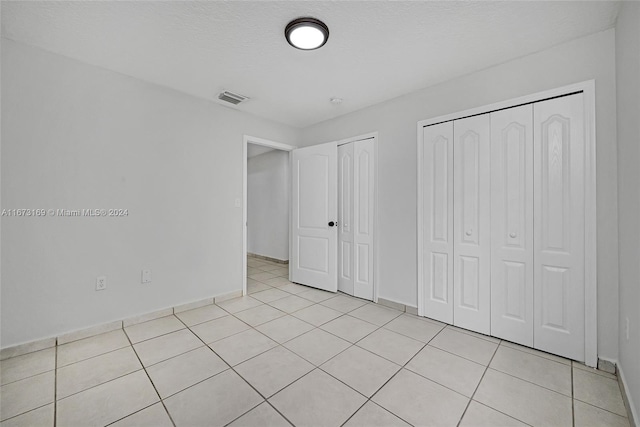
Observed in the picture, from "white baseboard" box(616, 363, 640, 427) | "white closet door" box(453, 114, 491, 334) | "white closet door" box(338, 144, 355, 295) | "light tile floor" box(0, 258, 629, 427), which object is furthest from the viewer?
"white closet door" box(338, 144, 355, 295)

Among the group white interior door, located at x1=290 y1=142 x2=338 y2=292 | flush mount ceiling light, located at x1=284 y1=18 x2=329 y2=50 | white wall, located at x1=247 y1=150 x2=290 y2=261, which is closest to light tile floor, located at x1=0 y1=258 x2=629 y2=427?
white interior door, located at x1=290 y1=142 x2=338 y2=292

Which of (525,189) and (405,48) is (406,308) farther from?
(405,48)

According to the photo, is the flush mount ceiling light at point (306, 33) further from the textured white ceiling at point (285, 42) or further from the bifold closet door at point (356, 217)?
the bifold closet door at point (356, 217)

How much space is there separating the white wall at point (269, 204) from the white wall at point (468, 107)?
1864mm

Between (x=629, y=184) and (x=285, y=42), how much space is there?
249cm

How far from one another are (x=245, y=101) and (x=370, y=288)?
2.79 meters

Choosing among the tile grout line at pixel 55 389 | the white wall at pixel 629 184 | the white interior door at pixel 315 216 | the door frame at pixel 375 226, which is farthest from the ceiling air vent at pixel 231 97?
the white wall at pixel 629 184

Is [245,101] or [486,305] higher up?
[245,101]

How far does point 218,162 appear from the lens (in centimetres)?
328

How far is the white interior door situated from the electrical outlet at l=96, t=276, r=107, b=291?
230 centimetres

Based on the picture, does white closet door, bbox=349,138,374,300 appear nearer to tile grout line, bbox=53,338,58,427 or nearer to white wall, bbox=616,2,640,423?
white wall, bbox=616,2,640,423

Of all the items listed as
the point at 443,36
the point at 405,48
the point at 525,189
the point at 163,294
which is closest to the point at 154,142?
the point at 163,294

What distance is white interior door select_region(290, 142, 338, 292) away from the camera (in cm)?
364

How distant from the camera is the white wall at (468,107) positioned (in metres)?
1.88
